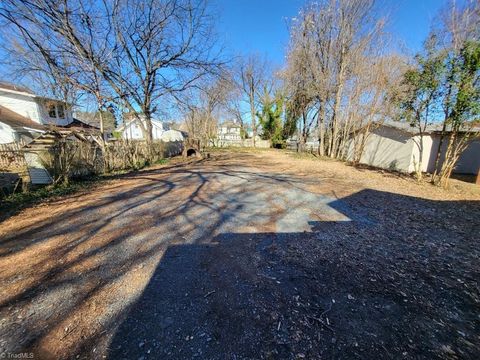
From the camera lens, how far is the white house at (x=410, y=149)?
1209 centimetres

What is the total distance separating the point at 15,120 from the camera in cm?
1619

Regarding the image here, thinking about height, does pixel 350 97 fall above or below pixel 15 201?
above

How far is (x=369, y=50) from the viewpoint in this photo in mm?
12672

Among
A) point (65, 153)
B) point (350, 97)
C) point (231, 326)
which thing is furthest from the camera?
point (350, 97)

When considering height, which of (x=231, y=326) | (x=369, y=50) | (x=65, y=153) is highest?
(x=369, y=50)

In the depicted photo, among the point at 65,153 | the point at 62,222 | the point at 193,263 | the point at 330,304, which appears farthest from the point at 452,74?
the point at 65,153

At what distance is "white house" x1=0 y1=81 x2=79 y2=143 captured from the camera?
607 inches

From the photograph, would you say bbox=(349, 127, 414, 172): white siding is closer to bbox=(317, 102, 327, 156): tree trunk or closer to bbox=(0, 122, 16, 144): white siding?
bbox=(317, 102, 327, 156): tree trunk

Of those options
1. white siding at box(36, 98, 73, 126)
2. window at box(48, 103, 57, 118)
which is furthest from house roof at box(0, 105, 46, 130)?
window at box(48, 103, 57, 118)

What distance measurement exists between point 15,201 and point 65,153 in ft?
6.76

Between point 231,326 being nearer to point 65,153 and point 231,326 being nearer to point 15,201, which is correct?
point 15,201

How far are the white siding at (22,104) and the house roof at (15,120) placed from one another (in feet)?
1.28

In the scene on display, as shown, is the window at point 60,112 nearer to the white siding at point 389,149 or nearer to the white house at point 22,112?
the white house at point 22,112

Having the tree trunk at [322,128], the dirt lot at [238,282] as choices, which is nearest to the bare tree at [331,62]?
the tree trunk at [322,128]
